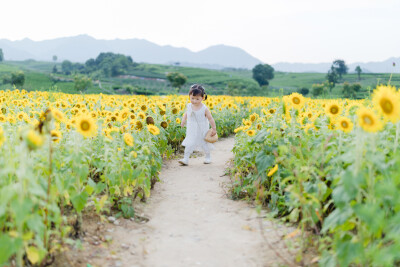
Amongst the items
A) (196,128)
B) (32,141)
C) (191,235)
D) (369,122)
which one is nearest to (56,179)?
(32,141)

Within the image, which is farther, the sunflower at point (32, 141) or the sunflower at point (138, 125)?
the sunflower at point (138, 125)

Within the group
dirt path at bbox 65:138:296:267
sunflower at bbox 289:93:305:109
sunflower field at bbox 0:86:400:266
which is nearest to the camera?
sunflower field at bbox 0:86:400:266

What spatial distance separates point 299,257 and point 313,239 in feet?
1.78

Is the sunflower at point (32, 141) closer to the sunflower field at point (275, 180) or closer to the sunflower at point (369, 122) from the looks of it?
the sunflower field at point (275, 180)

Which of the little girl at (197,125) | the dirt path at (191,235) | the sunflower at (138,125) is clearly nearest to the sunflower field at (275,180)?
the sunflower at (138,125)

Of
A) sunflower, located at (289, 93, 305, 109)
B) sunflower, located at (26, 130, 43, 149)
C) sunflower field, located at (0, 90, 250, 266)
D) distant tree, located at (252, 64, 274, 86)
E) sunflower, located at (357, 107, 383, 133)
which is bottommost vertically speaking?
sunflower field, located at (0, 90, 250, 266)

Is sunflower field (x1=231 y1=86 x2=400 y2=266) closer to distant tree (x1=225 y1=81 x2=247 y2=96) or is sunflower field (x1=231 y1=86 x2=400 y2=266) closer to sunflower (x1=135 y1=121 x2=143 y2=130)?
sunflower (x1=135 y1=121 x2=143 y2=130)

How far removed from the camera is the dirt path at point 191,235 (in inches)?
149

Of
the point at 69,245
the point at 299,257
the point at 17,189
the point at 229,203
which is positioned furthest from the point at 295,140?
the point at 17,189

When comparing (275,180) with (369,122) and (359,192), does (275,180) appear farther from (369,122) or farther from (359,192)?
(369,122)

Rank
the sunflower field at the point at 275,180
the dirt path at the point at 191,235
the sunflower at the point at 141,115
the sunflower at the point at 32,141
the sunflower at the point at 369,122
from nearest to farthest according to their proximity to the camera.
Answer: the sunflower at the point at 32,141
the sunflower field at the point at 275,180
the sunflower at the point at 369,122
the dirt path at the point at 191,235
the sunflower at the point at 141,115

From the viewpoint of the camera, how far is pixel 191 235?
14.5 feet

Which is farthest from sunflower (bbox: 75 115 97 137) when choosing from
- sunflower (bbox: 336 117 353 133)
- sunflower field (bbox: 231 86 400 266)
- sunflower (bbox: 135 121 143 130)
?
sunflower (bbox: 336 117 353 133)

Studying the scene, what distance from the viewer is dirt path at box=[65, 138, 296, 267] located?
12.4ft
